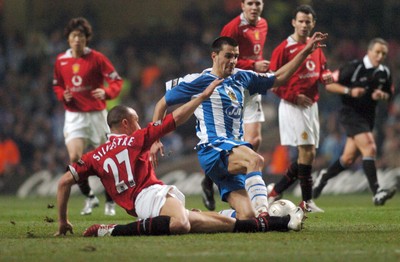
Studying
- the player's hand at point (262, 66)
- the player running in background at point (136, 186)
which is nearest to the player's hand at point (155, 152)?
the player running in background at point (136, 186)

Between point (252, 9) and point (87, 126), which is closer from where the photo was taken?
point (252, 9)

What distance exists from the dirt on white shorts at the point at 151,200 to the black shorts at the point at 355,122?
5.72 metres

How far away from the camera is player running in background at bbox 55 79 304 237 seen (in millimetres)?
7375

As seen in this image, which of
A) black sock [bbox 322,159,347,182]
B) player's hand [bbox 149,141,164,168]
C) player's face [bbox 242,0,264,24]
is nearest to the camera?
player's hand [bbox 149,141,164,168]

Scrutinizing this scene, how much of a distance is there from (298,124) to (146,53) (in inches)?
462

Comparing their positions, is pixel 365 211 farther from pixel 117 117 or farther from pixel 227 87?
pixel 117 117

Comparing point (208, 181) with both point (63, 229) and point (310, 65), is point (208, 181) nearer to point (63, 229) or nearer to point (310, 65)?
point (310, 65)

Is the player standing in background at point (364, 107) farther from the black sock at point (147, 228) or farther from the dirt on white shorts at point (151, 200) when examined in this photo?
the black sock at point (147, 228)

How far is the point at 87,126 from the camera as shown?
12188 millimetres

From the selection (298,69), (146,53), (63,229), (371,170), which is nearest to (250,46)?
(298,69)

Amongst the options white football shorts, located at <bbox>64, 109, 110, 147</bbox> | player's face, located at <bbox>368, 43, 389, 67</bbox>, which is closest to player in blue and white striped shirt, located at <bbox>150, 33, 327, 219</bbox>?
white football shorts, located at <bbox>64, 109, 110, 147</bbox>

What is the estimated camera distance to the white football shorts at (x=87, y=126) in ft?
39.9

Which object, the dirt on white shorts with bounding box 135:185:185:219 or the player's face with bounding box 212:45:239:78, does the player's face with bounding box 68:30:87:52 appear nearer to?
the player's face with bounding box 212:45:239:78

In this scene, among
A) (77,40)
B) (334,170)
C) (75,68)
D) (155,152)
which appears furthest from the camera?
(334,170)
